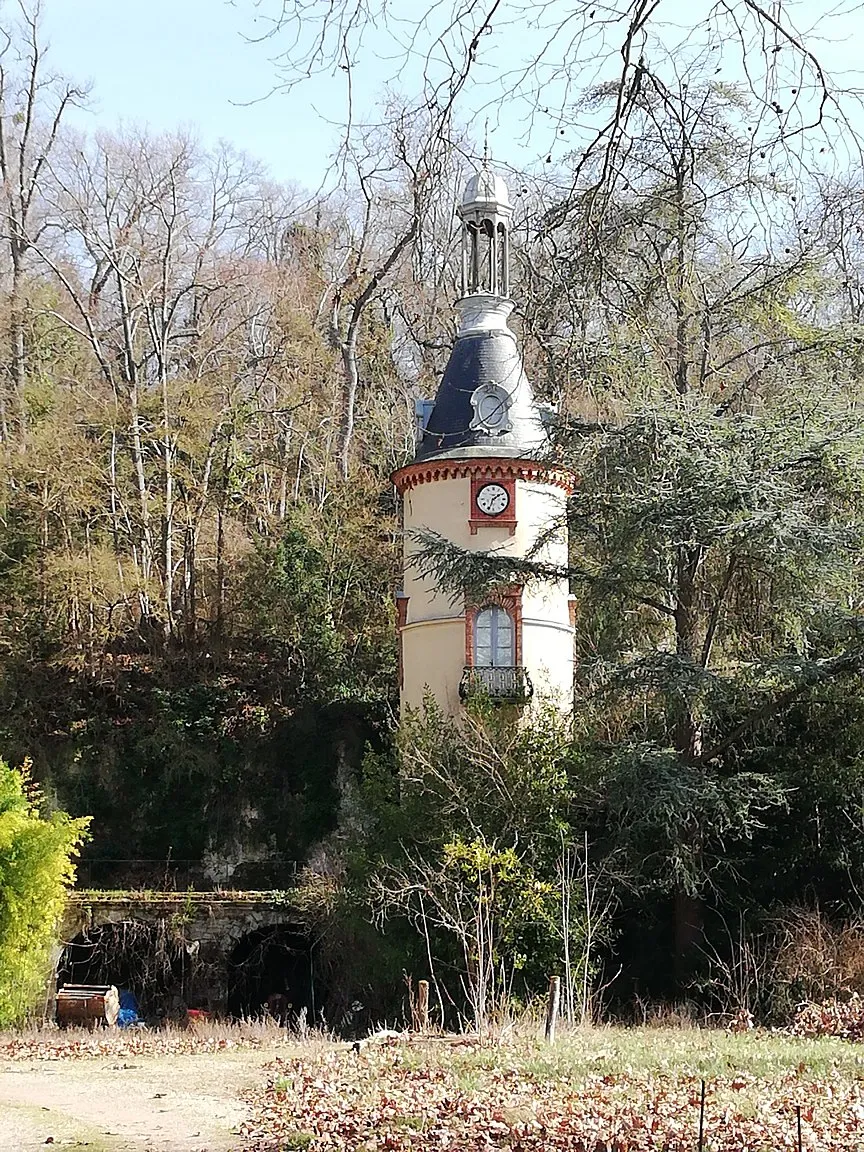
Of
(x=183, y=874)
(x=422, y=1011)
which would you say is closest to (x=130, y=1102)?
(x=422, y=1011)

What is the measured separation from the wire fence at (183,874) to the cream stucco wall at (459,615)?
4625 millimetres

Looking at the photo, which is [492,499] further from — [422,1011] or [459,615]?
[422,1011]

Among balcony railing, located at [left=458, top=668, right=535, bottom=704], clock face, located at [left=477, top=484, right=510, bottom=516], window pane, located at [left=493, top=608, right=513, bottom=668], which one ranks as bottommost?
balcony railing, located at [left=458, top=668, right=535, bottom=704]

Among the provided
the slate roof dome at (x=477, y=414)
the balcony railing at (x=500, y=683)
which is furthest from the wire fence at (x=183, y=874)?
the slate roof dome at (x=477, y=414)

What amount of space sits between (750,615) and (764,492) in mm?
2271

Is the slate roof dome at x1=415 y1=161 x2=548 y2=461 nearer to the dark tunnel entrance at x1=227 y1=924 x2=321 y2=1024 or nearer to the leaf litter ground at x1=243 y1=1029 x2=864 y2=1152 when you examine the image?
the dark tunnel entrance at x1=227 y1=924 x2=321 y2=1024

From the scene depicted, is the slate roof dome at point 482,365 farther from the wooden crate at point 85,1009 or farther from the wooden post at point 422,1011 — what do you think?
the wooden crate at point 85,1009

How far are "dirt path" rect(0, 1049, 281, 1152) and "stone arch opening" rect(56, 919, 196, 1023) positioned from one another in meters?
7.25

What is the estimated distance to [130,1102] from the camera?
10039 mm

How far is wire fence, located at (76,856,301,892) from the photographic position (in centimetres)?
2356

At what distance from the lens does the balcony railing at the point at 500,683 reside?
20.1 m

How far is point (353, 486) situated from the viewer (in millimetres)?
28172

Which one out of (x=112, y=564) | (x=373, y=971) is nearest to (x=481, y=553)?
(x=373, y=971)

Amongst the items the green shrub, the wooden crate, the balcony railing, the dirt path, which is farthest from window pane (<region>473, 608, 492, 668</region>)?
the dirt path
